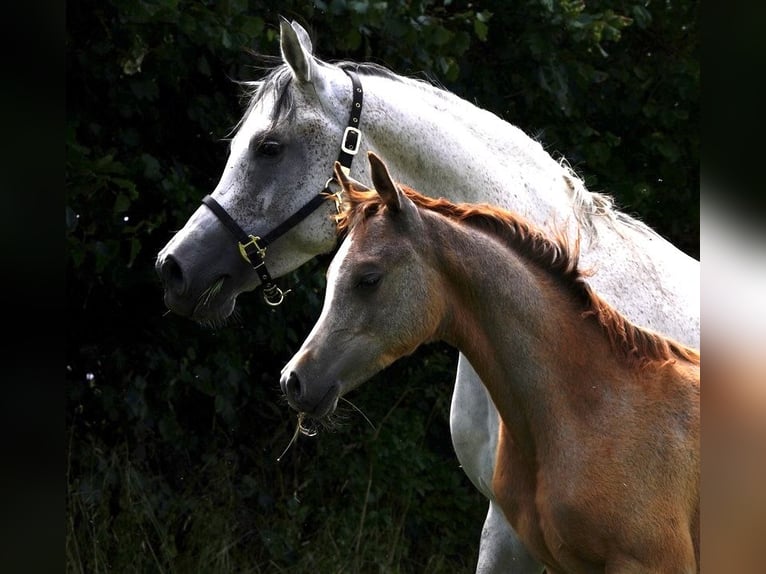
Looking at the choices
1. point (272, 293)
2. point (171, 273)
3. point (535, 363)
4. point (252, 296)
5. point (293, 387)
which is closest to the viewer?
point (293, 387)

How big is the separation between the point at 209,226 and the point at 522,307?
3.33 feet

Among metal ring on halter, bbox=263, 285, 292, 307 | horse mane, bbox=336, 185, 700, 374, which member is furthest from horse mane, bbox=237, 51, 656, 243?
horse mane, bbox=336, 185, 700, 374

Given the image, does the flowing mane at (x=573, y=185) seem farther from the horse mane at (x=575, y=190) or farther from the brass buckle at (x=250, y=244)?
the brass buckle at (x=250, y=244)

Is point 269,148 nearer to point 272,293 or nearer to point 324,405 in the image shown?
point 272,293

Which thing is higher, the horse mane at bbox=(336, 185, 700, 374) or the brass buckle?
the horse mane at bbox=(336, 185, 700, 374)

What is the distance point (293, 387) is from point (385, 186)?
1.59 ft

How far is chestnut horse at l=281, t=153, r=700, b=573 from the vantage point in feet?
7.89

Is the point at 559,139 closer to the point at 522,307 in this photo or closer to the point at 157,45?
the point at 157,45

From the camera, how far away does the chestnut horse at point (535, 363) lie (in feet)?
7.89

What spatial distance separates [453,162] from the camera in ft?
10.6

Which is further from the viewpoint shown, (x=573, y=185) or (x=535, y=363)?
(x=573, y=185)

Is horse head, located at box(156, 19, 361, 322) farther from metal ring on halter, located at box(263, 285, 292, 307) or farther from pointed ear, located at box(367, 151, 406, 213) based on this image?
pointed ear, located at box(367, 151, 406, 213)

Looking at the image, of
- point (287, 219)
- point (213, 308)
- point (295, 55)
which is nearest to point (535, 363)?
point (287, 219)

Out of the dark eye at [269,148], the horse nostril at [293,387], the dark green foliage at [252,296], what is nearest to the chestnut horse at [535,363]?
the horse nostril at [293,387]
